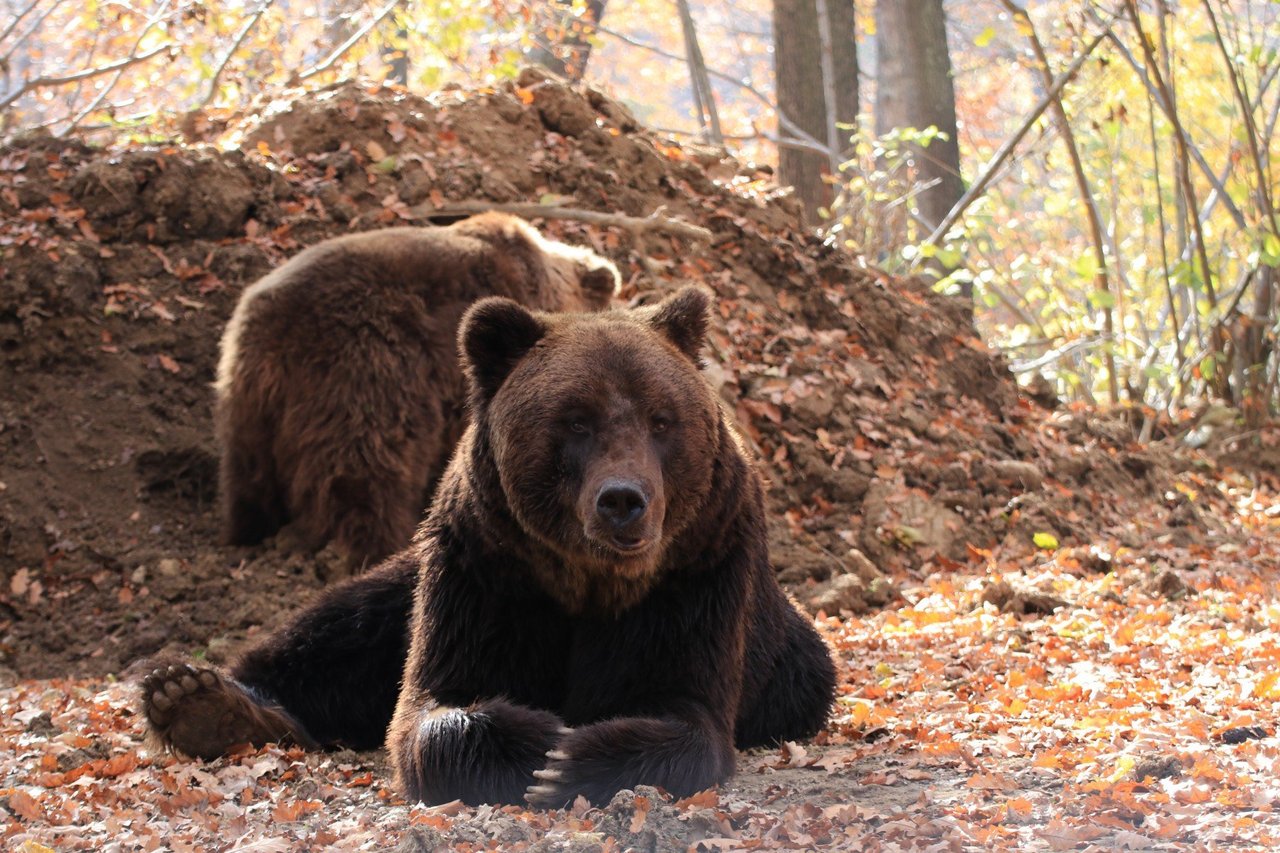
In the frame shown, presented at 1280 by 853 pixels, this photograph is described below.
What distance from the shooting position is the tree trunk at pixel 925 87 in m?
16.7

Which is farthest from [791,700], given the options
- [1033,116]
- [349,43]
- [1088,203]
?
[349,43]

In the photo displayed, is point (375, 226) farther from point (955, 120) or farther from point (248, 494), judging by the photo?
point (955, 120)

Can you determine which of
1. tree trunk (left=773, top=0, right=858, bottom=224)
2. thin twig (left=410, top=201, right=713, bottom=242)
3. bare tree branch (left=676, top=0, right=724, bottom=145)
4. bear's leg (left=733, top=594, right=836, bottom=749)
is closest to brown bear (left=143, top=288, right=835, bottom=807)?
bear's leg (left=733, top=594, right=836, bottom=749)

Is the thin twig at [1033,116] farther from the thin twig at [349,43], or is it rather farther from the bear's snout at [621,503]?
the bear's snout at [621,503]

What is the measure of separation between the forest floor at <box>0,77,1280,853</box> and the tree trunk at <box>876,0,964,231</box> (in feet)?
14.8

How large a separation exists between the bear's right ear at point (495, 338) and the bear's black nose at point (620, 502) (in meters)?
0.78

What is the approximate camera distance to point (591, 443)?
4.13 meters

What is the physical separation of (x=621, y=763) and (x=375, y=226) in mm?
6647

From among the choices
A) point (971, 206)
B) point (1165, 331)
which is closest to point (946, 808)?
point (971, 206)

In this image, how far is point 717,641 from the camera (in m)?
4.29

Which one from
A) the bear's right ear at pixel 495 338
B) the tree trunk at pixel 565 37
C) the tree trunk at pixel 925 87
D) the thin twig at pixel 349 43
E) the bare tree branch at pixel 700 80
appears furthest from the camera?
the bare tree branch at pixel 700 80

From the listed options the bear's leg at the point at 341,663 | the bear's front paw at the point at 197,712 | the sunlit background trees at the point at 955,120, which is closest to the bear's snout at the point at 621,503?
the bear's leg at the point at 341,663

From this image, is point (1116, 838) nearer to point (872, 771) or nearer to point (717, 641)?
point (872, 771)

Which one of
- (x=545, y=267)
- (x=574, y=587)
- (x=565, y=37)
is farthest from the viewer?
(x=565, y=37)
